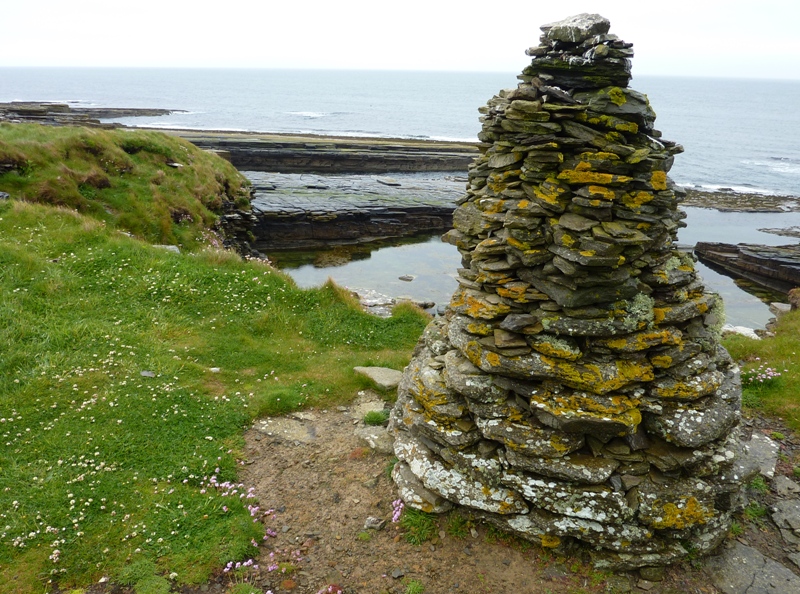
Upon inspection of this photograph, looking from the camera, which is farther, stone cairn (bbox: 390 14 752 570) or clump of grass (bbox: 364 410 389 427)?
clump of grass (bbox: 364 410 389 427)

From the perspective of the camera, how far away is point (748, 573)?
8375mm

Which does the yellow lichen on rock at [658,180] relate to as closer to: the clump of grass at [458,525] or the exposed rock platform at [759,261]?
the clump of grass at [458,525]

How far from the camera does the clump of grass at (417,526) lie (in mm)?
9016

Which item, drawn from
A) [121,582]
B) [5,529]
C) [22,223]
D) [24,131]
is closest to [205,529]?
[121,582]

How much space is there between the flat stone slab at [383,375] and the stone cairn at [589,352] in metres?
4.84

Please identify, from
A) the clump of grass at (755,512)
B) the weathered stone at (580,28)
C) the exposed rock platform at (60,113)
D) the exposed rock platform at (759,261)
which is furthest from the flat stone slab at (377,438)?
the exposed rock platform at (60,113)

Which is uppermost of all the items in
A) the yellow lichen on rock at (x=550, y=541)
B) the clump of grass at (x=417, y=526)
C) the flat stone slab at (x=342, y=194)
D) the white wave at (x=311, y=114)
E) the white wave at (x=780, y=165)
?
the white wave at (x=311, y=114)

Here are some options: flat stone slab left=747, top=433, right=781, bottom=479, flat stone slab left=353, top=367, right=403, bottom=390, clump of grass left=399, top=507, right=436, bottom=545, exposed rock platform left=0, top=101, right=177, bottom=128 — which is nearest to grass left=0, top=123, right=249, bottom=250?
flat stone slab left=353, top=367, right=403, bottom=390

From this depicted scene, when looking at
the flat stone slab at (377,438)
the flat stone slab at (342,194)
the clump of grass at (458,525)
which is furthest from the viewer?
the flat stone slab at (342,194)

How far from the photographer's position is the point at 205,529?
9305 millimetres

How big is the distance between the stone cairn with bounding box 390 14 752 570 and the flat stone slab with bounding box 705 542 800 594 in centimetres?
39

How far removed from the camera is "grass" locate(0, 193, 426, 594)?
8977 millimetres

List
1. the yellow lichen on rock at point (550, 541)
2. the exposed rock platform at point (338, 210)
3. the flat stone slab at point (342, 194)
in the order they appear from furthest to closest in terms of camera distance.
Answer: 1. the flat stone slab at point (342, 194)
2. the exposed rock platform at point (338, 210)
3. the yellow lichen on rock at point (550, 541)

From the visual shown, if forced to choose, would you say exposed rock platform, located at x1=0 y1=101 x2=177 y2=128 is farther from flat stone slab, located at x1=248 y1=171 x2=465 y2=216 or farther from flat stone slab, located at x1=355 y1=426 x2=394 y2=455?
flat stone slab, located at x1=355 y1=426 x2=394 y2=455
